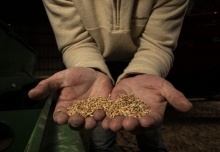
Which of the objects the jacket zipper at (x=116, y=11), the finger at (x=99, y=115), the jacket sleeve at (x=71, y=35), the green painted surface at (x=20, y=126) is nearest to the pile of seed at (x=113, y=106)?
the finger at (x=99, y=115)

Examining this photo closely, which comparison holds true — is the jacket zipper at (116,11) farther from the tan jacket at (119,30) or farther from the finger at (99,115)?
the finger at (99,115)

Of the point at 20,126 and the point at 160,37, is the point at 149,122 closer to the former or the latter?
the point at 160,37

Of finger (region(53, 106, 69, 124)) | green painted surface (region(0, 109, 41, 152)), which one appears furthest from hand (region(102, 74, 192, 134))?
green painted surface (region(0, 109, 41, 152))

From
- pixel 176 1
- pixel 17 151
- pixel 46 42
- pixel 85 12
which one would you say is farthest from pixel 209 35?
pixel 46 42

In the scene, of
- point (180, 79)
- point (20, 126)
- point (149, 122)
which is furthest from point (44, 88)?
point (180, 79)

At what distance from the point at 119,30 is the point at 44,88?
1.20 ft

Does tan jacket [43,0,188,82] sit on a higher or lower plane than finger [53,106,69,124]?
higher

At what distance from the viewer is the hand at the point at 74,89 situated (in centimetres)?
61

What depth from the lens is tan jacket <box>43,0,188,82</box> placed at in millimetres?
823

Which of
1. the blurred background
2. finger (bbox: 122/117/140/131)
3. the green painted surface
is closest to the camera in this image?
finger (bbox: 122/117/140/131)

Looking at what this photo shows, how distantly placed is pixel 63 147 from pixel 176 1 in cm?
70

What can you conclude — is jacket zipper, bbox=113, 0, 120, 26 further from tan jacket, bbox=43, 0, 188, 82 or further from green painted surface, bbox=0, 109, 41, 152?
green painted surface, bbox=0, 109, 41, 152

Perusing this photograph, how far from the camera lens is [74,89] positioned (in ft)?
2.45

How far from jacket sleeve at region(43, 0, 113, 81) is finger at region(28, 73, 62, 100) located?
0.15 meters
